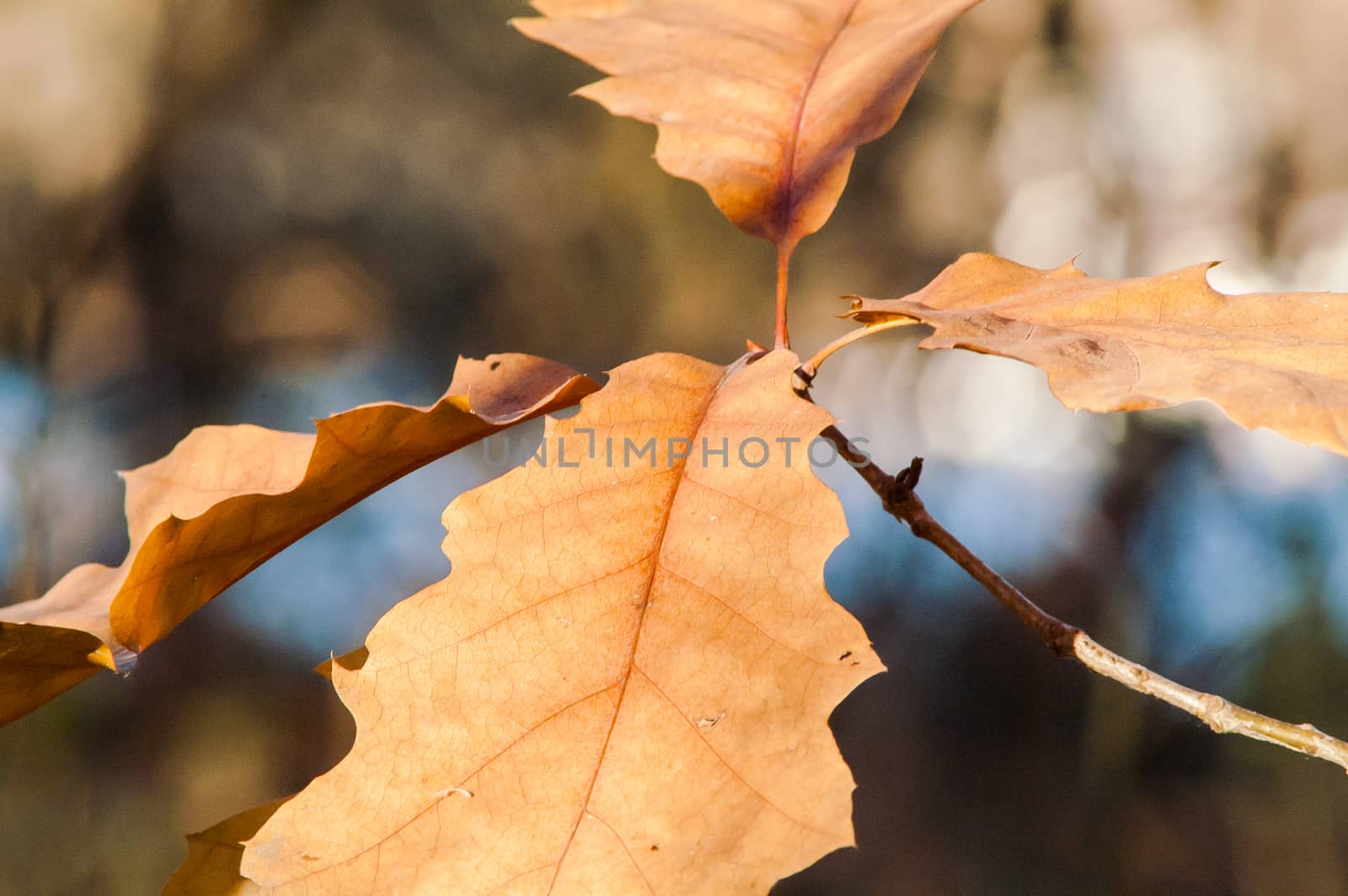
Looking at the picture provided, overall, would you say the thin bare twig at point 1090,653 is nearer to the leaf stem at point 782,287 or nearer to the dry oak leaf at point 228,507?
the leaf stem at point 782,287

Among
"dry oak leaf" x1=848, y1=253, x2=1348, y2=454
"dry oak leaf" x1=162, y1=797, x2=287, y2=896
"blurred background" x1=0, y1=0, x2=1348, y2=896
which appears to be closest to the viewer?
"dry oak leaf" x1=848, y1=253, x2=1348, y2=454

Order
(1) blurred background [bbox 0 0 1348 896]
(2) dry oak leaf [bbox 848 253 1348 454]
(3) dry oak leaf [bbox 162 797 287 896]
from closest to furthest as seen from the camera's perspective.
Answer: (2) dry oak leaf [bbox 848 253 1348 454] → (3) dry oak leaf [bbox 162 797 287 896] → (1) blurred background [bbox 0 0 1348 896]

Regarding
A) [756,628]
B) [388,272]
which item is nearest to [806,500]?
[756,628]

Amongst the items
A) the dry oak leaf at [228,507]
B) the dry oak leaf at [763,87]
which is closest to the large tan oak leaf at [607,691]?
the dry oak leaf at [228,507]

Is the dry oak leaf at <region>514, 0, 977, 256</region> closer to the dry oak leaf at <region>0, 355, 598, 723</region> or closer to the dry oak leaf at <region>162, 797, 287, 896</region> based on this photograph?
the dry oak leaf at <region>0, 355, 598, 723</region>

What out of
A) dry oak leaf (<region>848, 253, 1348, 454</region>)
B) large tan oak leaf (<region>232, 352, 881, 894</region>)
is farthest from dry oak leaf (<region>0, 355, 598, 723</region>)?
dry oak leaf (<region>848, 253, 1348, 454</region>)

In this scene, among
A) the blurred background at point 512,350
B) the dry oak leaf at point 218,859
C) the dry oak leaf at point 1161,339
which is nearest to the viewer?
the dry oak leaf at point 1161,339
